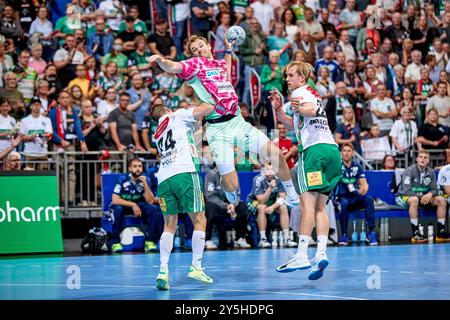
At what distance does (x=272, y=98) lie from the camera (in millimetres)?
11664

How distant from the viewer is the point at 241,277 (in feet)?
40.4

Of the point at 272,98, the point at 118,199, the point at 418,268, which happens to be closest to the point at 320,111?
the point at 272,98

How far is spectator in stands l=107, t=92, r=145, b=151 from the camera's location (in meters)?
19.5

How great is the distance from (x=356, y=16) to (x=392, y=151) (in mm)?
5315

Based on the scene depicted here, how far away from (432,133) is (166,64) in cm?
1237

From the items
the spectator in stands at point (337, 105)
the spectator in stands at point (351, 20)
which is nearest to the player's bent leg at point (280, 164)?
the spectator in stands at point (337, 105)

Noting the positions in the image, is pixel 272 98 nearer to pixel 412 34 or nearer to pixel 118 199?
pixel 118 199

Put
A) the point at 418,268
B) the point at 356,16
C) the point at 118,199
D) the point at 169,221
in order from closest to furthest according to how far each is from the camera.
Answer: the point at 169,221 → the point at 418,268 → the point at 118,199 → the point at 356,16

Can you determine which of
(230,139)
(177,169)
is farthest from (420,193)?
(177,169)

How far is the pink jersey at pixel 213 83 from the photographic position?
12.6 metres

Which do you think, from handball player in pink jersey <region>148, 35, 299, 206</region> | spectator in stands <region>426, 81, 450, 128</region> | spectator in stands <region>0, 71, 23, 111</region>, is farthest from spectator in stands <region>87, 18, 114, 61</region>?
handball player in pink jersey <region>148, 35, 299, 206</region>

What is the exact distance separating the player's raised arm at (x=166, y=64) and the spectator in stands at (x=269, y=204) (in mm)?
6808

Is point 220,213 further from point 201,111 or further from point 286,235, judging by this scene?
point 201,111

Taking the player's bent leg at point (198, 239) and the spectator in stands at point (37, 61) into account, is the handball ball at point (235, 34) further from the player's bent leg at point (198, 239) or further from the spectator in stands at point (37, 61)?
the spectator in stands at point (37, 61)
